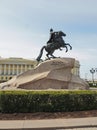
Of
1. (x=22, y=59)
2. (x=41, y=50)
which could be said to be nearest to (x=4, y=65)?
(x=22, y=59)

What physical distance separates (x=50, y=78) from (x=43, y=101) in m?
9.56

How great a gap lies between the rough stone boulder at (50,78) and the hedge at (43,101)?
8969 millimetres

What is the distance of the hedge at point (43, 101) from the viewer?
1490cm

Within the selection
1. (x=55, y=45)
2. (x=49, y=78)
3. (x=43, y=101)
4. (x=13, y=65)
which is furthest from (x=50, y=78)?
(x=13, y=65)

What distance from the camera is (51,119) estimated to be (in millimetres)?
13445

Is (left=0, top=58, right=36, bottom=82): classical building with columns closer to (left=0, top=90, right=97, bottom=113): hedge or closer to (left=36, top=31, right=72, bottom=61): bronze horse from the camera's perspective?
(left=36, top=31, right=72, bottom=61): bronze horse

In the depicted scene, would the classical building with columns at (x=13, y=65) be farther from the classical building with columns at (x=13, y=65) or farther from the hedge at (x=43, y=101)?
the hedge at (x=43, y=101)

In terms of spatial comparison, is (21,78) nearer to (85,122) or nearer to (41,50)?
(41,50)

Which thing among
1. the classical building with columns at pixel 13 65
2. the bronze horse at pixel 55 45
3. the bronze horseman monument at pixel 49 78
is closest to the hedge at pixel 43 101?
the bronze horseman monument at pixel 49 78

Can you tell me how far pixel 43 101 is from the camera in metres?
15.2

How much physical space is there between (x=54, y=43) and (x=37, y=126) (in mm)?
15745

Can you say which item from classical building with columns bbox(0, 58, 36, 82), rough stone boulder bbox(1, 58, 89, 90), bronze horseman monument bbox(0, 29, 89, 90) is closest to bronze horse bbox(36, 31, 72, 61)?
bronze horseman monument bbox(0, 29, 89, 90)

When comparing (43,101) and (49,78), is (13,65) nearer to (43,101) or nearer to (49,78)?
(49,78)

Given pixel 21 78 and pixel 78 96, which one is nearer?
pixel 78 96
